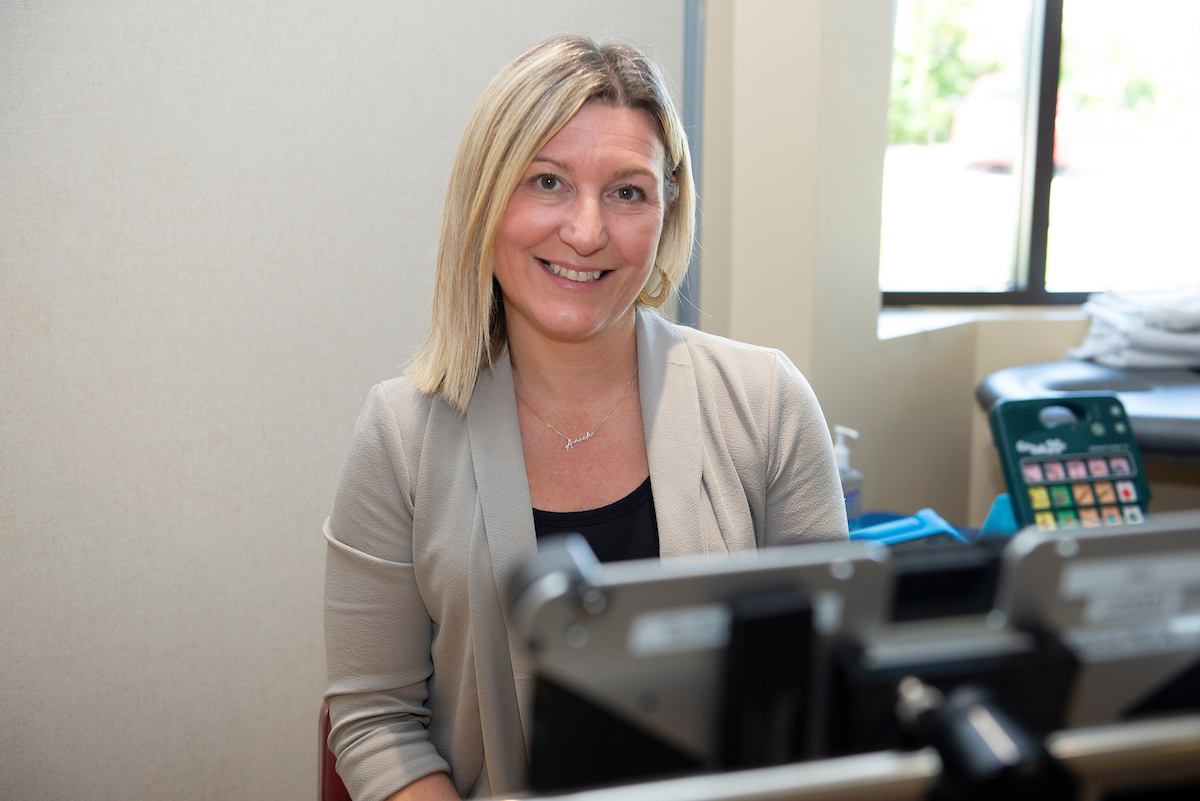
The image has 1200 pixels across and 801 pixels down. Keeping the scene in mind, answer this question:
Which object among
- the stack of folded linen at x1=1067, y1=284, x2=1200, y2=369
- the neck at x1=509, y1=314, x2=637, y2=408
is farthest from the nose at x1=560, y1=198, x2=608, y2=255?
the stack of folded linen at x1=1067, y1=284, x2=1200, y2=369

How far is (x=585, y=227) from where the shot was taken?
1.04 m

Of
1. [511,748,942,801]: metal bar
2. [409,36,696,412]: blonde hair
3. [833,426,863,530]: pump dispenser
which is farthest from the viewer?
[833,426,863,530]: pump dispenser

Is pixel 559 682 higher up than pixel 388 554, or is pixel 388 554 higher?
pixel 559 682

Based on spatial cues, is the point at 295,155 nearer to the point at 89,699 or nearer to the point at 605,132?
the point at 605,132

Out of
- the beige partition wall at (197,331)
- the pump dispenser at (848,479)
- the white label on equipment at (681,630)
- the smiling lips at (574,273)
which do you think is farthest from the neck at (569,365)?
the white label on equipment at (681,630)

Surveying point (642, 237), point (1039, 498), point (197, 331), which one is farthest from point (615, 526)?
point (197, 331)

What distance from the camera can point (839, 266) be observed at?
188 cm

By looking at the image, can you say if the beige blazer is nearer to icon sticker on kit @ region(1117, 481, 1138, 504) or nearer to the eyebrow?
the eyebrow

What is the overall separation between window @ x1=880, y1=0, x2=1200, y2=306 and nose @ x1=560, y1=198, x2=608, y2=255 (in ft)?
5.02

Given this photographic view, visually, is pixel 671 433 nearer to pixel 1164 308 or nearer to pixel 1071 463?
pixel 1071 463

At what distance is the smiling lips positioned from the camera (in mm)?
1099

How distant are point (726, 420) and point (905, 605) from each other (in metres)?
0.77

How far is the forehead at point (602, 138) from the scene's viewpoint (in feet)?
3.43

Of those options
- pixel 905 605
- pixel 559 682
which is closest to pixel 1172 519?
pixel 905 605
